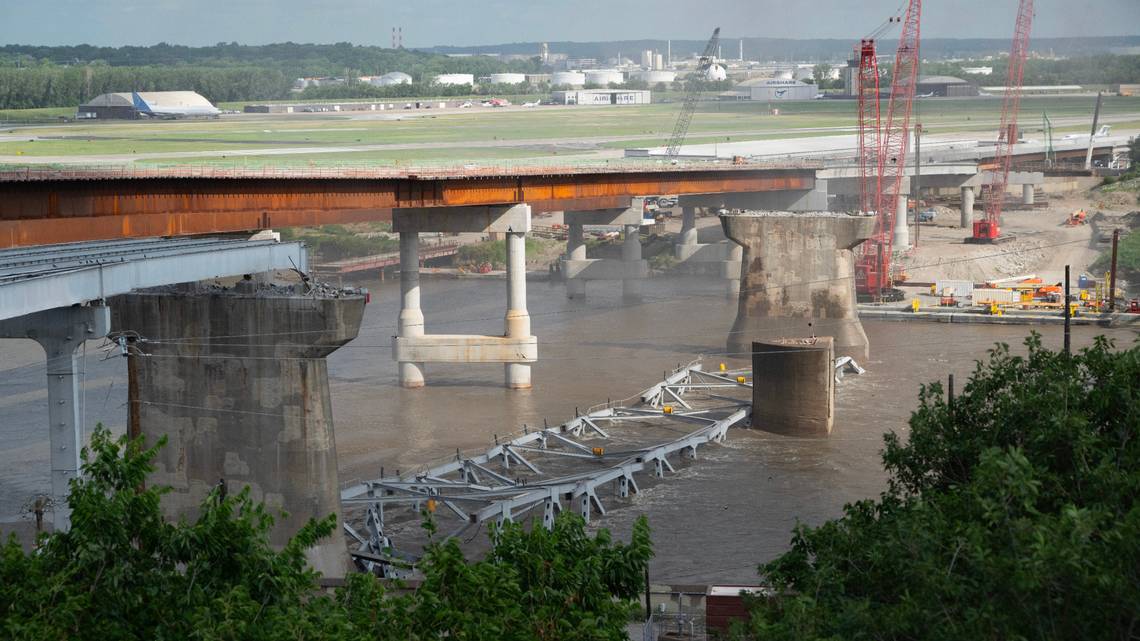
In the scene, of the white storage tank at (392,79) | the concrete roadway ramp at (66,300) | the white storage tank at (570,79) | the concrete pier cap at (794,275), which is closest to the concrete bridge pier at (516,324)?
the concrete pier cap at (794,275)

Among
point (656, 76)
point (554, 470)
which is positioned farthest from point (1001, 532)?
point (656, 76)

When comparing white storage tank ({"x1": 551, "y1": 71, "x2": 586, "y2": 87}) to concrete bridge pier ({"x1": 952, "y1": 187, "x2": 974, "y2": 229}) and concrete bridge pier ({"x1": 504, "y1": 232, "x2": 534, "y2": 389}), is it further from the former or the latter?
concrete bridge pier ({"x1": 504, "y1": 232, "x2": 534, "y2": 389})

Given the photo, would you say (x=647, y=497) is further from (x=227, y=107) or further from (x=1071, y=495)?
(x=227, y=107)

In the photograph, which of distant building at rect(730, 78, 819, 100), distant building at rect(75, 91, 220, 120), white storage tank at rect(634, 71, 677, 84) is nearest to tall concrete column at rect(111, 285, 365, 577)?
distant building at rect(75, 91, 220, 120)

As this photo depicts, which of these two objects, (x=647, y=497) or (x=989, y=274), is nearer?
(x=647, y=497)

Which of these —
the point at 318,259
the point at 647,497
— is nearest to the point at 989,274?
the point at 318,259

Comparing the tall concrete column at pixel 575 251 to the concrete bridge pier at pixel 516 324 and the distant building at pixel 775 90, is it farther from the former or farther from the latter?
the distant building at pixel 775 90

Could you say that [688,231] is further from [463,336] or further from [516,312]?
[463,336]
